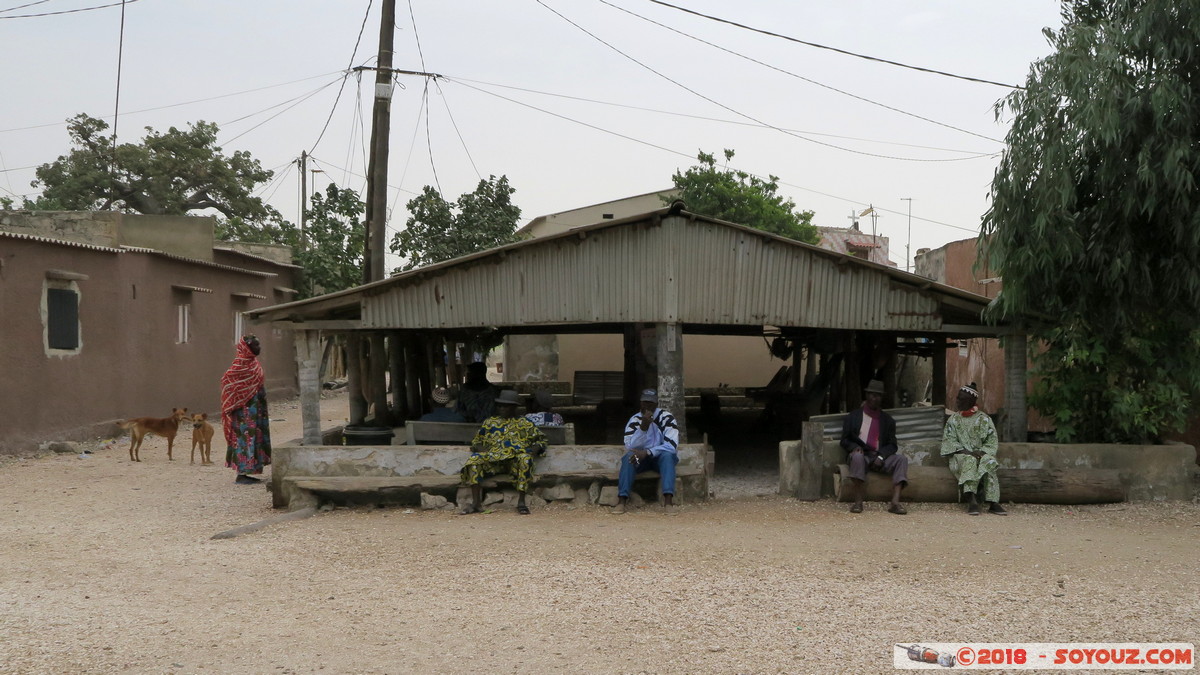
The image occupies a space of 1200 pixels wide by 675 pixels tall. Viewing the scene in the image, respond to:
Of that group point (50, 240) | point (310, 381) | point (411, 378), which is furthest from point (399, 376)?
point (50, 240)

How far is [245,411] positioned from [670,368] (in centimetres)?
492

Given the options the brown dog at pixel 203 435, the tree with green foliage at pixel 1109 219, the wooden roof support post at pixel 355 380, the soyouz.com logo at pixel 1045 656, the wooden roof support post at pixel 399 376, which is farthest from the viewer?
the wooden roof support post at pixel 399 376

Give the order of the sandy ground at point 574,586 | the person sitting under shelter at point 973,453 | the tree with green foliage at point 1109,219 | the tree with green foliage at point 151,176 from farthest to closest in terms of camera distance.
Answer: the tree with green foliage at point 151,176
the person sitting under shelter at point 973,453
the tree with green foliage at point 1109,219
the sandy ground at point 574,586

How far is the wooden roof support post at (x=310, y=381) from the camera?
428 inches

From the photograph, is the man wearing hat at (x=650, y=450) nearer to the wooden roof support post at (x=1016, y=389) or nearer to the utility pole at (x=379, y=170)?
the wooden roof support post at (x=1016, y=389)

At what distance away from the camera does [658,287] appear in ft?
35.1

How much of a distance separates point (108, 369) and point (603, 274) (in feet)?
32.8

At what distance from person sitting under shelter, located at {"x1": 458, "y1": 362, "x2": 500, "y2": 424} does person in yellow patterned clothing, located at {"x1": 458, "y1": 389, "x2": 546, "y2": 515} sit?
132 centimetres

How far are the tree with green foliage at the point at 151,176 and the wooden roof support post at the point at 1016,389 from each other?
31498 mm

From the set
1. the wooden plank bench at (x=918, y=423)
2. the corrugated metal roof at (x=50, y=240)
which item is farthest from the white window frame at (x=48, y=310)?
the wooden plank bench at (x=918, y=423)

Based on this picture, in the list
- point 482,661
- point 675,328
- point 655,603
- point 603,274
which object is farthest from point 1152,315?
point 482,661

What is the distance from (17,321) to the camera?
549 inches

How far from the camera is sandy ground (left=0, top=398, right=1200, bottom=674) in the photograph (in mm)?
5434

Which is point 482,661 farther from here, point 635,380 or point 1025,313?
point 635,380
